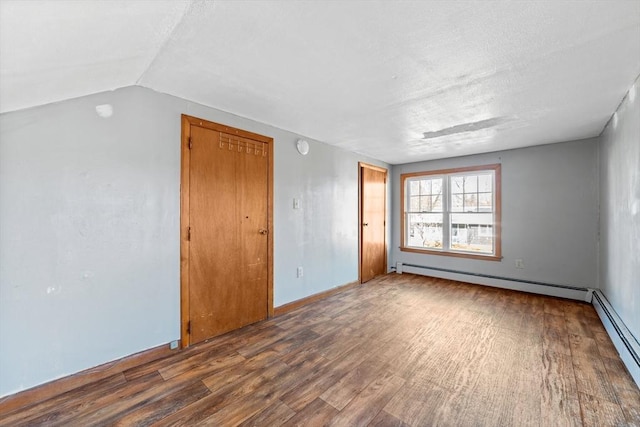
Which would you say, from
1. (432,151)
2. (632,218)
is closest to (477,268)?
(432,151)

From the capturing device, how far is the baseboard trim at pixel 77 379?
1.62 metres

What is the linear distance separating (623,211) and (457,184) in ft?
7.94

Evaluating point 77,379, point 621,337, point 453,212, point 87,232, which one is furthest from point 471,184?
point 77,379

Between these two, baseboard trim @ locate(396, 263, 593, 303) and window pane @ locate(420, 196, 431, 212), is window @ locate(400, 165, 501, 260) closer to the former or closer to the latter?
window pane @ locate(420, 196, 431, 212)

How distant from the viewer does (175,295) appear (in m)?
2.31

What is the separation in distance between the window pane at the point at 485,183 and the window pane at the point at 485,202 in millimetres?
86

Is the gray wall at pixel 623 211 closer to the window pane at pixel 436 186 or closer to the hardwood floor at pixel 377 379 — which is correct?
the hardwood floor at pixel 377 379

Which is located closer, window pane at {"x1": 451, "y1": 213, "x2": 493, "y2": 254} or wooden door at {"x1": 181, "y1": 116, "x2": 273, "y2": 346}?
wooden door at {"x1": 181, "y1": 116, "x2": 273, "y2": 346}

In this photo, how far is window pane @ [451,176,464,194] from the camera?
186 inches

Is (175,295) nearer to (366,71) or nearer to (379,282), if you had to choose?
(366,71)

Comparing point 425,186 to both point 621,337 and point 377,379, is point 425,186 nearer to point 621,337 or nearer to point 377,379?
point 621,337

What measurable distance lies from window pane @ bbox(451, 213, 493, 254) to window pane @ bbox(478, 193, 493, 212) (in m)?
0.10

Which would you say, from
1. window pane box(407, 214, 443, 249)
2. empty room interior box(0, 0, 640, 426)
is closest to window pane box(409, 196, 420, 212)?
window pane box(407, 214, 443, 249)

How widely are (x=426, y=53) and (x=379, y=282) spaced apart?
146 inches
